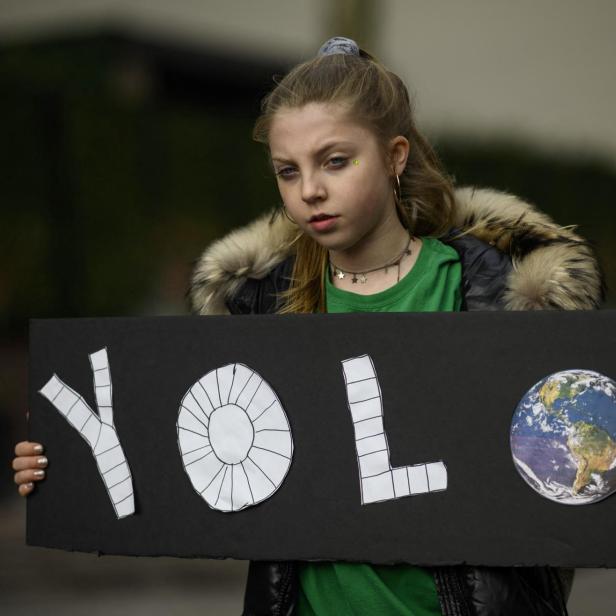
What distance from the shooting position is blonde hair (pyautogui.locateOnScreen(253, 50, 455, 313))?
2.23 metres

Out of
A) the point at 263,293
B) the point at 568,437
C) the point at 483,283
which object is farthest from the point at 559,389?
the point at 263,293

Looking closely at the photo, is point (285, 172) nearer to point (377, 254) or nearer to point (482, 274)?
point (377, 254)

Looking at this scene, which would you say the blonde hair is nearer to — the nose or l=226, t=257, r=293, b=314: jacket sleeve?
l=226, t=257, r=293, b=314: jacket sleeve

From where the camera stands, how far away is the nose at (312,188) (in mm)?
2145

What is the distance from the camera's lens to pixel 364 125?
2.22m

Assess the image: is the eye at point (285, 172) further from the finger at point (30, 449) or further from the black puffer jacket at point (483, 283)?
the finger at point (30, 449)

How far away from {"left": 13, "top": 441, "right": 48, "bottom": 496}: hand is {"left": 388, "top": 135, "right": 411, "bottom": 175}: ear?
38.0 inches

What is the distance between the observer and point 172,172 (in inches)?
346

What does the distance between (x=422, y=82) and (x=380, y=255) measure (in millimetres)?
11100

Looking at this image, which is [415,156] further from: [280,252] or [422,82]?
[422,82]

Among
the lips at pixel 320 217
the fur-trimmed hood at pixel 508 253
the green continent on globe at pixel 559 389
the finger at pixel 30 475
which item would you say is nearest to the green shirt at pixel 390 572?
the fur-trimmed hood at pixel 508 253

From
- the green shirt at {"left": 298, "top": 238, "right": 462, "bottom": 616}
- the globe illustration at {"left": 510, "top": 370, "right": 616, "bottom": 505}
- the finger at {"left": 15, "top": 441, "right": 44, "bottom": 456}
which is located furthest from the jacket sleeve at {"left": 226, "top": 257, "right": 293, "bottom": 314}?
the globe illustration at {"left": 510, "top": 370, "right": 616, "bottom": 505}

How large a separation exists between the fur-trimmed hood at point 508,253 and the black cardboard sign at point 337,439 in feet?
0.60

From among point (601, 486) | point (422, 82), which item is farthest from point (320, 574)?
point (422, 82)
